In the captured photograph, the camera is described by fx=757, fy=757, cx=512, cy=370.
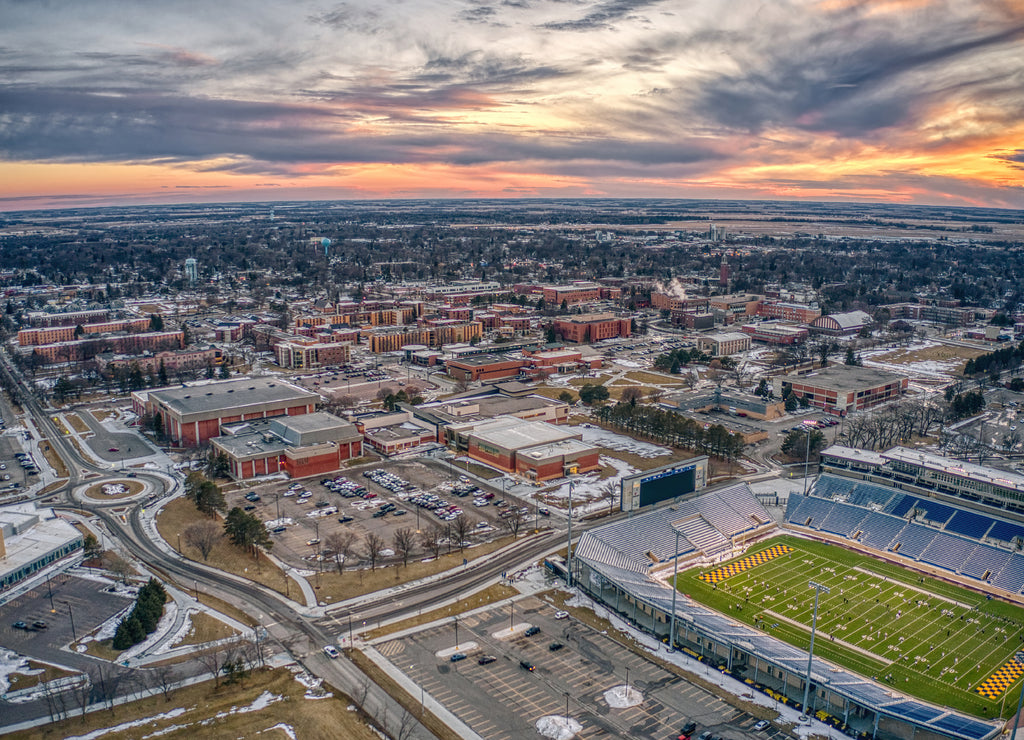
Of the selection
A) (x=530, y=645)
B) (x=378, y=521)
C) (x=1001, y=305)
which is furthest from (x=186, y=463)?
(x=1001, y=305)

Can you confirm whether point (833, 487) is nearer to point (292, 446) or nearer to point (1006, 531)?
point (1006, 531)

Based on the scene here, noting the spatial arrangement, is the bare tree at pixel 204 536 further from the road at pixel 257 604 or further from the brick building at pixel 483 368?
the brick building at pixel 483 368

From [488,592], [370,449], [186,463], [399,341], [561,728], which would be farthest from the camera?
[399,341]

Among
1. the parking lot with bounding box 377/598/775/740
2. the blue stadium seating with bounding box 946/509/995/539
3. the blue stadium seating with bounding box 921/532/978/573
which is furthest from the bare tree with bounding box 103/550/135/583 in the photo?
the blue stadium seating with bounding box 946/509/995/539

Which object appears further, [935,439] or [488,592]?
[935,439]

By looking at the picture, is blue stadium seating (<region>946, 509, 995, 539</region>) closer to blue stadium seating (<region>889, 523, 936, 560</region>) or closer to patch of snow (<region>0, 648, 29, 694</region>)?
blue stadium seating (<region>889, 523, 936, 560</region>)

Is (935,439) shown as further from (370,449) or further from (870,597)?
(370,449)

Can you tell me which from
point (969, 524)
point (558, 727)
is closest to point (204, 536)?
point (558, 727)
